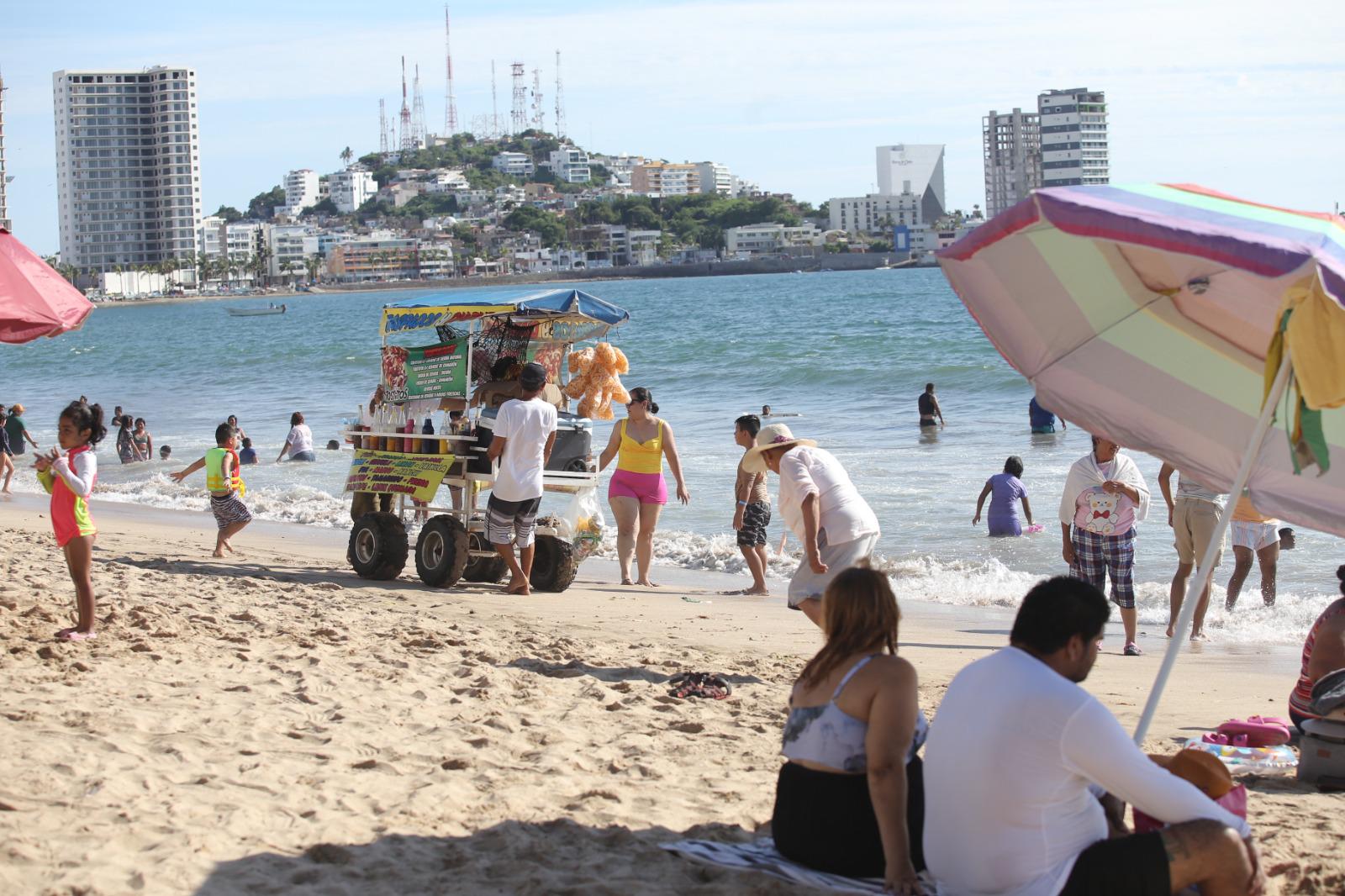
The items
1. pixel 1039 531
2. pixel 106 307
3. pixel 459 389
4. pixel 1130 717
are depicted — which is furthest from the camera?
pixel 106 307

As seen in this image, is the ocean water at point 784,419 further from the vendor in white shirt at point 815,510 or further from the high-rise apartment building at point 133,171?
the high-rise apartment building at point 133,171

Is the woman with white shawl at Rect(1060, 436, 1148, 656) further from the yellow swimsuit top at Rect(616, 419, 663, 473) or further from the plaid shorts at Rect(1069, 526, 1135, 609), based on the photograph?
the yellow swimsuit top at Rect(616, 419, 663, 473)

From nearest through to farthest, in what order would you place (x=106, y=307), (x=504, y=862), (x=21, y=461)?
(x=504, y=862) < (x=21, y=461) < (x=106, y=307)

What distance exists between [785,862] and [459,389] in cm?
573

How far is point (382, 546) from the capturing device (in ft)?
31.4

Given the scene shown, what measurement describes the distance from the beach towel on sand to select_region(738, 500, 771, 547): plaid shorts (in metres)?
5.41

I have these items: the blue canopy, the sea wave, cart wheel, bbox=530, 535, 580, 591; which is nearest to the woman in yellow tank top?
cart wheel, bbox=530, 535, 580, 591

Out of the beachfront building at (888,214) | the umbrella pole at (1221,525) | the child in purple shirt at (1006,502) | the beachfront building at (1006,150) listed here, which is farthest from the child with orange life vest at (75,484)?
the beachfront building at (888,214)

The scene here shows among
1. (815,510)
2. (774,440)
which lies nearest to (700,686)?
(815,510)

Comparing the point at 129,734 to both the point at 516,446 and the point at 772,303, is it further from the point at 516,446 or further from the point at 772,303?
the point at 772,303

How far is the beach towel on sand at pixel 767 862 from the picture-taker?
3746mm

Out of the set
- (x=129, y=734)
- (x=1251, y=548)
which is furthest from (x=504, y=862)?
(x=1251, y=548)

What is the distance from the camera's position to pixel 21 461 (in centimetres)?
2166

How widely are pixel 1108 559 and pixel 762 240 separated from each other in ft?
543
